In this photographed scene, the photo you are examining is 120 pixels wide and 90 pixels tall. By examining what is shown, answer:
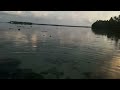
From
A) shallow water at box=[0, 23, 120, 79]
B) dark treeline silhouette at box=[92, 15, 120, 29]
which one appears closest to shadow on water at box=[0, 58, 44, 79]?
shallow water at box=[0, 23, 120, 79]

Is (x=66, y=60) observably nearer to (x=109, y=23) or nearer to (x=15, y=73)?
(x=15, y=73)

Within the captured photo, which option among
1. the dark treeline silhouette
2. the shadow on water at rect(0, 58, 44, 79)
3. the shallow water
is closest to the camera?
the shadow on water at rect(0, 58, 44, 79)

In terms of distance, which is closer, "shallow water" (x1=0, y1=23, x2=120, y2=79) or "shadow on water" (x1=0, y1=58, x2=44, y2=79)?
"shadow on water" (x1=0, y1=58, x2=44, y2=79)

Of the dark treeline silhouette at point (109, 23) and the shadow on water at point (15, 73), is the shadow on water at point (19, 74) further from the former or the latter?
the dark treeline silhouette at point (109, 23)

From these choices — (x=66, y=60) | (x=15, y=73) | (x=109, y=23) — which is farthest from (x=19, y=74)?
(x=109, y=23)

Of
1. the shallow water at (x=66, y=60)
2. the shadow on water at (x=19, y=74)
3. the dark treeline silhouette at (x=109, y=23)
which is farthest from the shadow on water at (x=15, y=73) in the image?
the dark treeline silhouette at (x=109, y=23)

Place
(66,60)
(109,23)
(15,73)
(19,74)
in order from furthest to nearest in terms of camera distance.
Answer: (109,23)
(66,60)
(15,73)
(19,74)

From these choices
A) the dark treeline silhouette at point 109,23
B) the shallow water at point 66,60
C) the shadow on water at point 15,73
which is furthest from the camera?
the dark treeline silhouette at point 109,23

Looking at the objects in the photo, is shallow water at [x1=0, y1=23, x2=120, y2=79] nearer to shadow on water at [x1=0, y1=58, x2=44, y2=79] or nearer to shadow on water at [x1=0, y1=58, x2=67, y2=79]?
shadow on water at [x1=0, y1=58, x2=67, y2=79]
